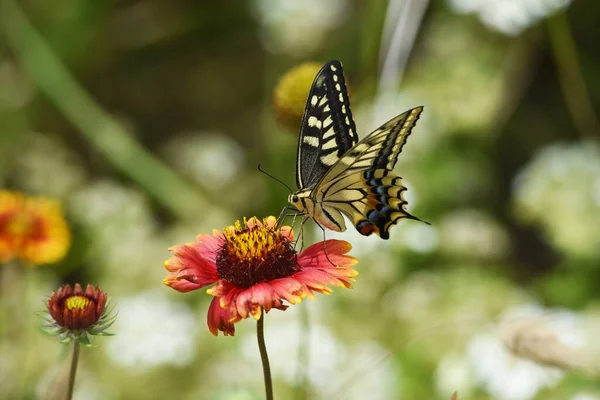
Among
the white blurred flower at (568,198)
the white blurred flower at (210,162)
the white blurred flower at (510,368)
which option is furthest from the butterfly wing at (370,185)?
the white blurred flower at (210,162)

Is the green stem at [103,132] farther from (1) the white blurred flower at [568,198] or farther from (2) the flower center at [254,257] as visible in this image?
(2) the flower center at [254,257]

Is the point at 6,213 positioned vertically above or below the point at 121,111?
below

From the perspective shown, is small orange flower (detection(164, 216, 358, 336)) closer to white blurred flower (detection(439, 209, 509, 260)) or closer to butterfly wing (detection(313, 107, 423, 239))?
butterfly wing (detection(313, 107, 423, 239))

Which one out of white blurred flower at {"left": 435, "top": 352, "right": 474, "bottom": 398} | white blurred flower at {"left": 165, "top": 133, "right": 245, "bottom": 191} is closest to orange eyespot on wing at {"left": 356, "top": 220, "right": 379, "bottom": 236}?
white blurred flower at {"left": 435, "top": 352, "right": 474, "bottom": 398}

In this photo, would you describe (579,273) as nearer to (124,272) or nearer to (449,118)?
(449,118)

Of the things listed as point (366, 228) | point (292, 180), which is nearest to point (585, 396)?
point (366, 228)

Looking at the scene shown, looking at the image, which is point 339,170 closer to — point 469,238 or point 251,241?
point 251,241

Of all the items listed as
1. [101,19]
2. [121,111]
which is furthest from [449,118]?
[121,111]
